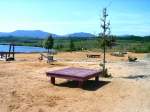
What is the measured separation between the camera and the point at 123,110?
395 inches

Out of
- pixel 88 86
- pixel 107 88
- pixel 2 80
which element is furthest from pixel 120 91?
pixel 2 80

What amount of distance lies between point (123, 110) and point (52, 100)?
100 inches

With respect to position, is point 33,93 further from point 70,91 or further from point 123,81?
point 123,81

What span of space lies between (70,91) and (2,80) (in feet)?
13.0

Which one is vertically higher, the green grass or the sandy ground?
the green grass

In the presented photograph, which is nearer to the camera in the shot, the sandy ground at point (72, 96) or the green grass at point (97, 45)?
the sandy ground at point (72, 96)

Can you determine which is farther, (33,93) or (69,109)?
(33,93)

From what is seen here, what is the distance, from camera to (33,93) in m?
12.3

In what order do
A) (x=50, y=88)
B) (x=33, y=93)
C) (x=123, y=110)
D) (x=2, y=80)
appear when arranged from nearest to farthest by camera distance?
1. (x=123, y=110)
2. (x=33, y=93)
3. (x=50, y=88)
4. (x=2, y=80)

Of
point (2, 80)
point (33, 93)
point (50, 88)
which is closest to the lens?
point (33, 93)

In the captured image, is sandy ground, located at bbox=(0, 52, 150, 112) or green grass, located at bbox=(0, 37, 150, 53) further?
green grass, located at bbox=(0, 37, 150, 53)

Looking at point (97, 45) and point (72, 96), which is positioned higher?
point (97, 45)

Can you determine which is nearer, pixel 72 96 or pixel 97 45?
pixel 72 96

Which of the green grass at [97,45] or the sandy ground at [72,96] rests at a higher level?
the green grass at [97,45]
